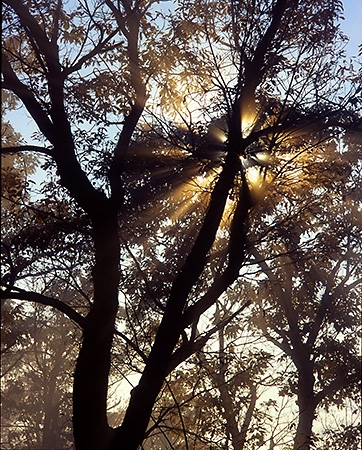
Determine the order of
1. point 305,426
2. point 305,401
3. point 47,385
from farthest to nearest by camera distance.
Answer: point 47,385
point 305,401
point 305,426

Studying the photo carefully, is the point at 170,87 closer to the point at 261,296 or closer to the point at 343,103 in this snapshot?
the point at 343,103

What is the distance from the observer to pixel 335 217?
13.3 metres

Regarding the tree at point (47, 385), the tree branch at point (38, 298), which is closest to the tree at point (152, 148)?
the tree branch at point (38, 298)

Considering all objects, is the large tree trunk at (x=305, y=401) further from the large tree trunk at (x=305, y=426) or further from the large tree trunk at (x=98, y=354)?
the large tree trunk at (x=98, y=354)

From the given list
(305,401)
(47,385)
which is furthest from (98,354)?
(47,385)

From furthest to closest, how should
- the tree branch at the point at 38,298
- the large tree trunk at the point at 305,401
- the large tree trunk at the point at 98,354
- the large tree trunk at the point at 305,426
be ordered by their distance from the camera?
the large tree trunk at the point at 305,401 < the large tree trunk at the point at 305,426 < the tree branch at the point at 38,298 < the large tree trunk at the point at 98,354

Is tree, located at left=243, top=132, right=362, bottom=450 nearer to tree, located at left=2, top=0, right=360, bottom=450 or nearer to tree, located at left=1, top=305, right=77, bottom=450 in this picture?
tree, located at left=2, top=0, right=360, bottom=450

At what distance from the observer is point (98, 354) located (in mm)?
4965

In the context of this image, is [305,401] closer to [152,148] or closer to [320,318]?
[320,318]

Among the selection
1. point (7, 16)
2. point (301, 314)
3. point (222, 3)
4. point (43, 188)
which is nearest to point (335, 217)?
point (301, 314)

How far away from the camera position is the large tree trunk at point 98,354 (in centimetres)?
464

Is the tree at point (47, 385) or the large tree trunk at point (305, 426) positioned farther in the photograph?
the tree at point (47, 385)

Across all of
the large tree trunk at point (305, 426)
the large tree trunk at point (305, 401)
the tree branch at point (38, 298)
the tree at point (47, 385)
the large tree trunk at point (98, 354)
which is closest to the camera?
the large tree trunk at point (98, 354)

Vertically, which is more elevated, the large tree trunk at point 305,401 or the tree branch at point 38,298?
the large tree trunk at point 305,401
